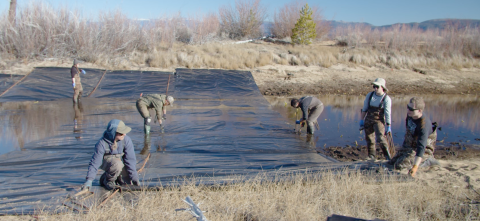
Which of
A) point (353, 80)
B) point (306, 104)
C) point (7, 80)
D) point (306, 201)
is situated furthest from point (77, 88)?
point (353, 80)

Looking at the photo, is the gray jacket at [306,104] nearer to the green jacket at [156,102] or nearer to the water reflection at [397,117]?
the water reflection at [397,117]

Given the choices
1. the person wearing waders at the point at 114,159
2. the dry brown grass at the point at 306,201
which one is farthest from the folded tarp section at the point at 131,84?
the dry brown grass at the point at 306,201

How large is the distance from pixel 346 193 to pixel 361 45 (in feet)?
79.5

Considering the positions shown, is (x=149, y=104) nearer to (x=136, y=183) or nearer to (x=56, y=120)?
(x=56, y=120)

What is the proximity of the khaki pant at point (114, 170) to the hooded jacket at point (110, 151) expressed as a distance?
0.21ft

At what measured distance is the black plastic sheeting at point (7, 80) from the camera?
1261 cm

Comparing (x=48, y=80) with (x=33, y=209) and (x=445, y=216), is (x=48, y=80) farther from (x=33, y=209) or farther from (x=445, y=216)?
(x=445, y=216)

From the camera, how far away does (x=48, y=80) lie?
13523 millimetres

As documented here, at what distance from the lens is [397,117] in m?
12.2

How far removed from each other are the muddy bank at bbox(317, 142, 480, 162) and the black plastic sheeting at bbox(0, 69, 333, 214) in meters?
0.68

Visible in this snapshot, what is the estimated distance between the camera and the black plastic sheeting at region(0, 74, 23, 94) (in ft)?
41.4

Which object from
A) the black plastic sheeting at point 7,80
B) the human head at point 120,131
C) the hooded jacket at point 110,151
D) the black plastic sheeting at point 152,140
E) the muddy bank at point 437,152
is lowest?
the muddy bank at point 437,152

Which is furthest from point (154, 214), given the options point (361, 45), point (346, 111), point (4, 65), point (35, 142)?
point (361, 45)

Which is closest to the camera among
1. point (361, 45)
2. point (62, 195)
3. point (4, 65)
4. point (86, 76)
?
point (62, 195)
